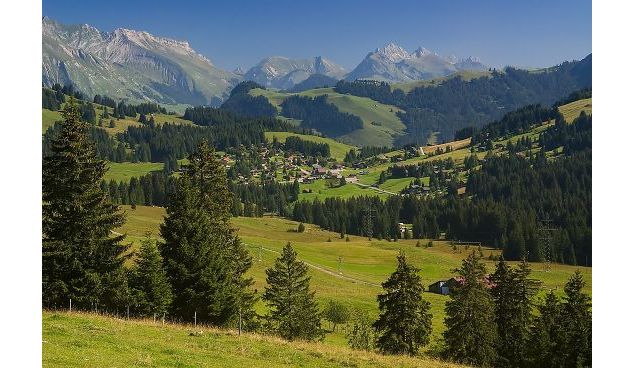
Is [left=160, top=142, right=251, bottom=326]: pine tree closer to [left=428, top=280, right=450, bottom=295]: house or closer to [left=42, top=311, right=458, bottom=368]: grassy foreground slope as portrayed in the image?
[left=42, top=311, right=458, bottom=368]: grassy foreground slope

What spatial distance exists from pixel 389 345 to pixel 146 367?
115ft

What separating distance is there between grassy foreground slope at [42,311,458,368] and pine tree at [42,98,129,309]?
749 centimetres

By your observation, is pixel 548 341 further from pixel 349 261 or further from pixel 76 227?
pixel 349 261

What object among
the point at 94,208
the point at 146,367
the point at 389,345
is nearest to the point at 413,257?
the point at 389,345

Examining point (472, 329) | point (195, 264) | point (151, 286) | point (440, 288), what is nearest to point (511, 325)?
point (472, 329)

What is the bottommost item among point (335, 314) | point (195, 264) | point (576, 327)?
point (335, 314)

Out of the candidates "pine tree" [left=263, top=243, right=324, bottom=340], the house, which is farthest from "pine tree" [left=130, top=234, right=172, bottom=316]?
the house

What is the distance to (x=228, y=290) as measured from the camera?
4391 centimetres

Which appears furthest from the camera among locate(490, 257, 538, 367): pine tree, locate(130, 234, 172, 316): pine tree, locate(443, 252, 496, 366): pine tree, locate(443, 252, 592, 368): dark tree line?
locate(490, 257, 538, 367): pine tree

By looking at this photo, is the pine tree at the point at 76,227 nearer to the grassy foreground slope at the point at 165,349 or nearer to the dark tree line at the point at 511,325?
the grassy foreground slope at the point at 165,349

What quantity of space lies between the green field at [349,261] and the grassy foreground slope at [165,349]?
149 feet

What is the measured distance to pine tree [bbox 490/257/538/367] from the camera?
5644 cm

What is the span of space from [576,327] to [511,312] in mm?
10619

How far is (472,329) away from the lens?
52344 mm
